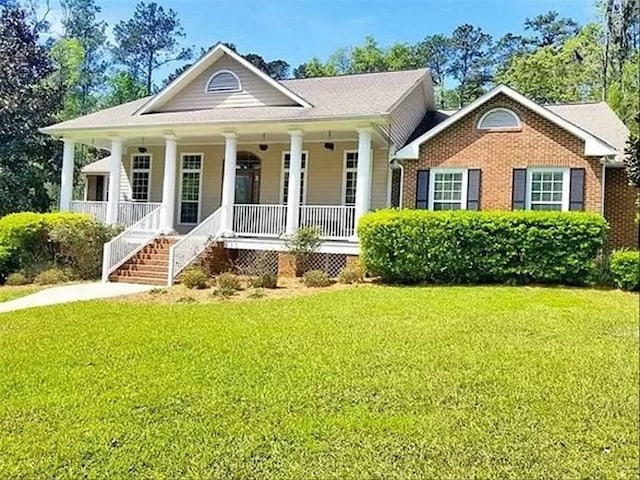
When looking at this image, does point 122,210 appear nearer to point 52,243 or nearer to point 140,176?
point 52,243

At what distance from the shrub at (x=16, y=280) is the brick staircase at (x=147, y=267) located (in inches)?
92.4

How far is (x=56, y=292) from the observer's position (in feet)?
42.7

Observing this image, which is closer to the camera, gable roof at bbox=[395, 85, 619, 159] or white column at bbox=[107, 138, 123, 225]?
gable roof at bbox=[395, 85, 619, 159]

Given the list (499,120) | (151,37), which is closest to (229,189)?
(499,120)

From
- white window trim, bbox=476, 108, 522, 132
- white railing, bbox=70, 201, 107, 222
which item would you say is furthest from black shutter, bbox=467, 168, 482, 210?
white railing, bbox=70, 201, 107, 222

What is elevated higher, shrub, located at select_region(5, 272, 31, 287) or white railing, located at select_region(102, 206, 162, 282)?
white railing, located at select_region(102, 206, 162, 282)

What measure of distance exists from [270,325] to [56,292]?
6864mm

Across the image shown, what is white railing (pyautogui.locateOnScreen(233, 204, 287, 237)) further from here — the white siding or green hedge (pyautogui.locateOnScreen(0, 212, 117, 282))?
green hedge (pyautogui.locateOnScreen(0, 212, 117, 282))

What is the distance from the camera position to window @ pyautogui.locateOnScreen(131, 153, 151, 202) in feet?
68.7

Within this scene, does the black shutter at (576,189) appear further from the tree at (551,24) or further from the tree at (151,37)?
→ the tree at (151,37)

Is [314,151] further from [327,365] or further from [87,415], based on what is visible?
[87,415]

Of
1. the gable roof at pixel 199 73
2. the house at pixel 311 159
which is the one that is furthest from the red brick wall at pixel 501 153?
the gable roof at pixel 199 73

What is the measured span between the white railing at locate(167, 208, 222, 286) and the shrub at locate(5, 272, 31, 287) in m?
4.03

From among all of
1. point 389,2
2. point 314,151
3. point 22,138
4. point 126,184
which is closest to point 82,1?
point 389,2
